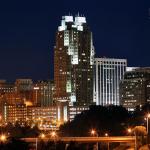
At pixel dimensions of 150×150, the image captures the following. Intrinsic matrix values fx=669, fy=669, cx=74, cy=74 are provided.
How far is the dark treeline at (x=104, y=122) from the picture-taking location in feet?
237

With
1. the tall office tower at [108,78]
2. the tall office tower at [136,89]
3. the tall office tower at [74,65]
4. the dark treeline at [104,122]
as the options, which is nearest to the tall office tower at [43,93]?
the tall office tower at [108,78]

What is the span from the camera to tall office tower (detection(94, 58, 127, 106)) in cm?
13638

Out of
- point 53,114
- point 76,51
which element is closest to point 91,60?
point 76,51

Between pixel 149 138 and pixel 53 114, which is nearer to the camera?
pixel 149 138

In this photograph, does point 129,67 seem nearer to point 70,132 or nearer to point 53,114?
point 53,114

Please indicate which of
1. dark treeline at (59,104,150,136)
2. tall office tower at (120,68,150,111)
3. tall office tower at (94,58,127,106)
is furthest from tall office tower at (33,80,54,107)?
dark treeline at (59,104,150,136)

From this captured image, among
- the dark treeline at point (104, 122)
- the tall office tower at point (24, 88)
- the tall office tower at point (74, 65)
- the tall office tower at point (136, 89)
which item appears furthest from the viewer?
the tall office tower at point (24, 88)

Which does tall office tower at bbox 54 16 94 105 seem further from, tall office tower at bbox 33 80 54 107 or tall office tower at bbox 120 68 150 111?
tall office tower at bbox 33 80 54 107

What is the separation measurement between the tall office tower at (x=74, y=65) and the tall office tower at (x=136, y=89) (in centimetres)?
743

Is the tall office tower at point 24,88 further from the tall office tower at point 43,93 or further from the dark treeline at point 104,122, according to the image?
the dark treeline at point 104,122

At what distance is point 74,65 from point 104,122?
4705cm

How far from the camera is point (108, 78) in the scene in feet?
465

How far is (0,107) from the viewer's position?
13388 cm

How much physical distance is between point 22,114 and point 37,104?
830 centimetres
